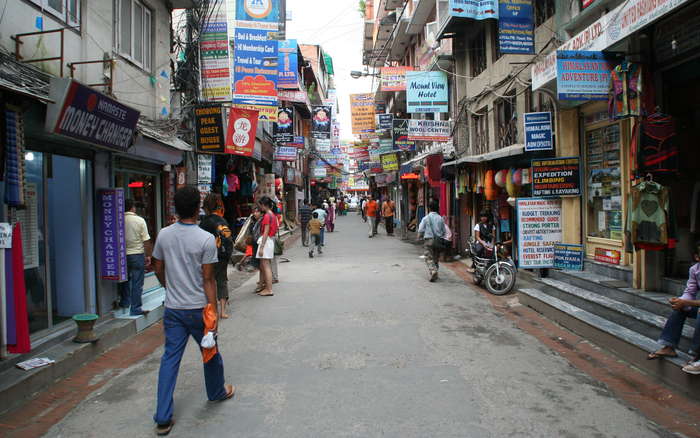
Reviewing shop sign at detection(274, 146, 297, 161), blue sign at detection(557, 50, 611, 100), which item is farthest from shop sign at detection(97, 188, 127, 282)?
shop sign at detection(274, 146, 297, 161)

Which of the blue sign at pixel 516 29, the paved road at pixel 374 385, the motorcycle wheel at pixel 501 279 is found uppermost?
the blue sign at pixel 516 29

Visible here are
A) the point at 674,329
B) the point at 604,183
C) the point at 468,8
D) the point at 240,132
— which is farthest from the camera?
the point at 240,132

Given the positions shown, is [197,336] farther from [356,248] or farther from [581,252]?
[356,248]

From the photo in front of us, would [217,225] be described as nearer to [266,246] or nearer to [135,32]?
[266,246]

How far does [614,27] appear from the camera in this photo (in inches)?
261

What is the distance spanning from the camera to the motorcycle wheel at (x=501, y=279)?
34.6ft

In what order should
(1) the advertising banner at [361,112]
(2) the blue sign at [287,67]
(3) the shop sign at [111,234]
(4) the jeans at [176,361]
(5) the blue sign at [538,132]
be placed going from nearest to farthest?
1. (4) the jeans at [176,361]
2. (3) the shop sign at [111,234]
3. (5) the blue sign at [538,132]
4. (2) the blue sign at [287,67]
5. (1) the advertising banner at [361,112]

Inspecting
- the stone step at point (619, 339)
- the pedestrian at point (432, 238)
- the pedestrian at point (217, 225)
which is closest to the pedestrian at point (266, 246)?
the pedestrian at point (217, 225)

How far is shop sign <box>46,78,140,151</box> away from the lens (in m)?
5.56

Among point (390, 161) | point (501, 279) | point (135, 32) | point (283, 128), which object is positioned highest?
point (283, 128)

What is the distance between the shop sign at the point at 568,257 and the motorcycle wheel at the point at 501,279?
103 centimetres

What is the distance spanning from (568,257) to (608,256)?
2.85 ft

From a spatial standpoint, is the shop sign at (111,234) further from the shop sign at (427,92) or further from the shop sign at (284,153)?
the shop sign at (284,153)

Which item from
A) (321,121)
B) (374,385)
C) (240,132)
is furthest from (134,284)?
(321,121)
